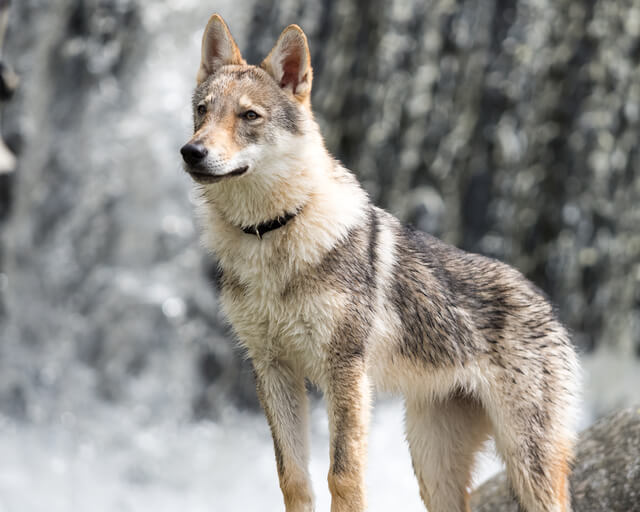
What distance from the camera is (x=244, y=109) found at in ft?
14.0

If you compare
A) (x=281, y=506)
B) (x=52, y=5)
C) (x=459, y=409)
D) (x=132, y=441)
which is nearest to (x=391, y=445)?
(x=281, y=506)

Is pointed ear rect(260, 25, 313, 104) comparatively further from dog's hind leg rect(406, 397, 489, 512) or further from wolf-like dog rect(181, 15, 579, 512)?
dog's hind leg rect(406, 397, 489, 512)

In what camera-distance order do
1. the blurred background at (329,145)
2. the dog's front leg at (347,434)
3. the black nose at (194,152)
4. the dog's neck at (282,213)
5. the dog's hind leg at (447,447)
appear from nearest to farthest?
the black nose at (194,152) < the dog's front leg at (347,434) < the dog's neck at (282,213) < the dog's hind leg at (447,447) < the blurred background at (329,145)

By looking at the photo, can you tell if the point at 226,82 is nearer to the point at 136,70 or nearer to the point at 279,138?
the point at 279,138

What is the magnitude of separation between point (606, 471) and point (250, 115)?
3025 mm

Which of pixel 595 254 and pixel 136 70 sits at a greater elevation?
pixel 136 70

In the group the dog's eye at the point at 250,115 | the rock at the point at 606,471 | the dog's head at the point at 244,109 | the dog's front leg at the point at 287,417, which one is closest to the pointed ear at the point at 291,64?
the dog's head at the point at 244,109

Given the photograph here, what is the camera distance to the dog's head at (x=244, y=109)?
4.05 m

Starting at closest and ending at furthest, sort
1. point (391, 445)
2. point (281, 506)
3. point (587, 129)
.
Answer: point (281, 506)
point (391, 445)
point (587, 129)

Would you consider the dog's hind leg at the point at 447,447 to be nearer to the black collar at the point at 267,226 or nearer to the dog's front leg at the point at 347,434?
the dog's front leg at the point at 347,434

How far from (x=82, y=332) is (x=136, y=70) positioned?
3.60 m

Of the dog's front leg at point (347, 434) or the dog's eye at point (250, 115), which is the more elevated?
the dog's eye at point (250, 115)

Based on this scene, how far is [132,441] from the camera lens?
33.8 ft

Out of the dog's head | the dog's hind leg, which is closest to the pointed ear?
the dog's head
